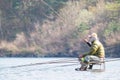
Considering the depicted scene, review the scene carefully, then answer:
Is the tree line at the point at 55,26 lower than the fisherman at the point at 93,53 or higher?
higher

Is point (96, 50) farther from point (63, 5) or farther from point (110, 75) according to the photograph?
point (63, 5)

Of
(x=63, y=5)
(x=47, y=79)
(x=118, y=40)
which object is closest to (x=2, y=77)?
(x=47, y=79)

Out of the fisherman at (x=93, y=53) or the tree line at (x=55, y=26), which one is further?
the tree line at (x=55, y=26)

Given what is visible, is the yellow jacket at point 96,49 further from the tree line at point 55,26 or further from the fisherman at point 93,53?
the tree line at point 55,26

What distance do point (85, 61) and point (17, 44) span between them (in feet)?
150

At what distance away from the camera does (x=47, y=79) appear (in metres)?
32.3

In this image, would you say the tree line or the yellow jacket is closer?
the yellow jacket

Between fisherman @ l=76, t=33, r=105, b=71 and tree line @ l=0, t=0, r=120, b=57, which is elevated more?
tree line @ l=0, t=0, r=120, b=57

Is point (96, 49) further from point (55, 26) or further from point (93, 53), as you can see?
point (55, 26)

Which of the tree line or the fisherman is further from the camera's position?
the tree line

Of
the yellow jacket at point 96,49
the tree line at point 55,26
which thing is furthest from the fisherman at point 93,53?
the tree line at point 55,26

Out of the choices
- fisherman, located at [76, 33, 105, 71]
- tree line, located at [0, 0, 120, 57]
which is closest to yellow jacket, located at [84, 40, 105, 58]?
fisherman, located at [76, 33, 105, 71]

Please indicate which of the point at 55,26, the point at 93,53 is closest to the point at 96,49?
the point at 93,53

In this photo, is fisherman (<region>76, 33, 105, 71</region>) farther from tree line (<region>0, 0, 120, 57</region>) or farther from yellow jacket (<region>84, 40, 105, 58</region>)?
tree line (<region>0, 0, 120, 57</region>)
